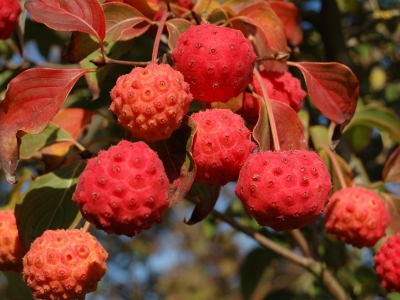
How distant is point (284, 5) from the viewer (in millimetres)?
1900

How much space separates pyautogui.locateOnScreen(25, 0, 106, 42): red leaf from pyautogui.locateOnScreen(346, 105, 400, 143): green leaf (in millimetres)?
1013

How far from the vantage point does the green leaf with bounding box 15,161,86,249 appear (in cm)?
151

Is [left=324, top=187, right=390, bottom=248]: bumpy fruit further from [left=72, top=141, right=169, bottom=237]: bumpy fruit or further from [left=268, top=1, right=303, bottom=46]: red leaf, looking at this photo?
[left=72, top=141, right=169, bottom=237]: bumpy fruit

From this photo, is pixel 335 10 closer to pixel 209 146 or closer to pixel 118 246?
pixel 209 146

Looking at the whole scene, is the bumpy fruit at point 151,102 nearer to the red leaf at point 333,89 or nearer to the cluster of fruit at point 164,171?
the cluster of fruit at point 164,171

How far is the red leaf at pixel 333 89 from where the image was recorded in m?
1.49

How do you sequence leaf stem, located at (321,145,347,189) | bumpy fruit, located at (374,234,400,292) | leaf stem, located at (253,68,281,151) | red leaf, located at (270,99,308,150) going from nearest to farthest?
leaf stem, located at (253,68,281,151), red leaf, located at (270,99,308,150), bumpy fruit, located at (374,234,400,292), leaf stem, located at (321,145,347,189)

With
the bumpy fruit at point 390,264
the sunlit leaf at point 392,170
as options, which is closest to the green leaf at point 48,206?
the bumpy fruit at point 390,264

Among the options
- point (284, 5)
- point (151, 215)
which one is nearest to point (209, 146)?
point (151, 215)

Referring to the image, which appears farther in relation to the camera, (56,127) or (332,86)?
(56,127)

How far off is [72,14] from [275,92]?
0.48 metres

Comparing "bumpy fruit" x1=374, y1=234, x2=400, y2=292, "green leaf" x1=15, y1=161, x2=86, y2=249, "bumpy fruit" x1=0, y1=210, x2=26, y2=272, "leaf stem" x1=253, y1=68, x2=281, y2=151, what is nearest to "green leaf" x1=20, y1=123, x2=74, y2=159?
"green leaf" x1=15, y1=161, x2=86, y2=249

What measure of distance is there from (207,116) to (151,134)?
153 mm

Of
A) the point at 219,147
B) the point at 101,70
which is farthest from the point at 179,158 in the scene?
the point at 101,70
